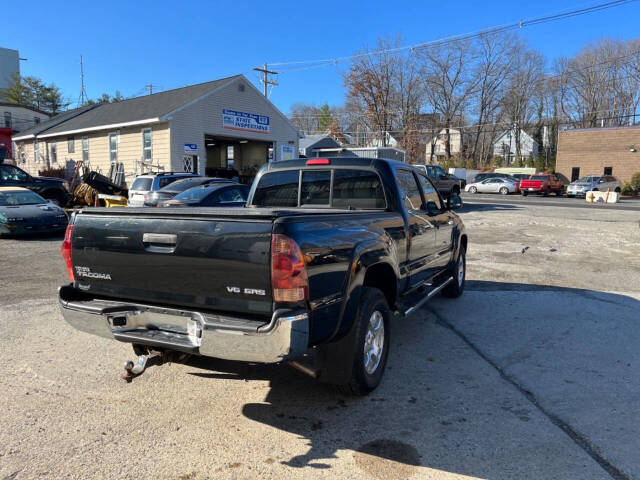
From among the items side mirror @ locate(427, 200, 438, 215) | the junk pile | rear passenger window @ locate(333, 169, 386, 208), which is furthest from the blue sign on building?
rear passenger window @ locate(333, 169, 386, 208)

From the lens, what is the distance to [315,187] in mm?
5105

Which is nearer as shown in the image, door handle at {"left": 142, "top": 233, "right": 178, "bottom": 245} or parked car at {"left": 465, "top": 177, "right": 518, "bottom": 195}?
door handle at {"left": 142, "top": 233, "right": 178, "bottom": 245}

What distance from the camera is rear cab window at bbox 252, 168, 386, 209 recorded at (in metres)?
4.85

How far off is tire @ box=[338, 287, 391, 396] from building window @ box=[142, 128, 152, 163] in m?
20.8

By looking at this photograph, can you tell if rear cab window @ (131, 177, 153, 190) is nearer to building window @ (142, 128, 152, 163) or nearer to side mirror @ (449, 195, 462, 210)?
building window @ (142, 128, 152, 163)

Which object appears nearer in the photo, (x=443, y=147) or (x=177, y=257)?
(x=177, y=257)

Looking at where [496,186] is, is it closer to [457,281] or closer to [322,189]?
[457,281]

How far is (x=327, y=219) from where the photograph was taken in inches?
131

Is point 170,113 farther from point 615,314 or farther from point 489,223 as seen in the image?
point 615,314

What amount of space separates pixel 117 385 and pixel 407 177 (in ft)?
11.7

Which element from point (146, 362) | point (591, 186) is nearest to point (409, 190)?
point (146, 362)

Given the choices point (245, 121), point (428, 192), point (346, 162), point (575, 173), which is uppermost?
point (245, 121)

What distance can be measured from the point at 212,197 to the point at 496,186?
32617 millimetres

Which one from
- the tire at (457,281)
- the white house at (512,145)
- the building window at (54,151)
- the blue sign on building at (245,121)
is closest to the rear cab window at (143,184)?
the blue sign on building at (245,121)
